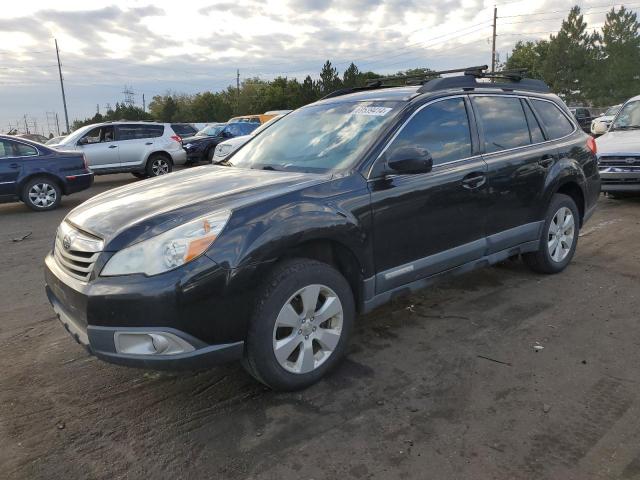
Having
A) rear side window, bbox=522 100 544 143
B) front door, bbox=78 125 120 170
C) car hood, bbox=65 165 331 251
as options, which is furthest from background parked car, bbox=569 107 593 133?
car hood, bbox=65 165 331 251

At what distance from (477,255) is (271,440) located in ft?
Result: 7.55

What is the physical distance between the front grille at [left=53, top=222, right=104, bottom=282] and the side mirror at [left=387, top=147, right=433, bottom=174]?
5.97ft

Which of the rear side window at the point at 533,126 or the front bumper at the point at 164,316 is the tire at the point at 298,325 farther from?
the rear side window at the point at 533,126

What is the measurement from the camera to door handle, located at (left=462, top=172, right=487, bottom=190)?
13.0 ft

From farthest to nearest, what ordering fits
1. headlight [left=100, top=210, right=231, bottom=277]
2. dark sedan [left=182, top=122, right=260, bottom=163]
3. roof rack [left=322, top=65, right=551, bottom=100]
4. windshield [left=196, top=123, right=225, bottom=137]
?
windshield [left=196, top=123, right=225, bottom=137] → dark sedan [left=182, top=122, right=260, bottom=163] → roof rack [left=322, top=65, right=551, bottom=100] → headlight [left=100, top=210, right=231, bottom=277]

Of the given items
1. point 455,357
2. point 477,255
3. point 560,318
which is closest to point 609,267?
point 560,318

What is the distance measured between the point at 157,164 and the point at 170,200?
40.9 feet

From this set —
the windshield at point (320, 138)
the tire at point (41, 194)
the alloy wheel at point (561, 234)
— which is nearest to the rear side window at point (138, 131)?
the tire at point (41, 194)

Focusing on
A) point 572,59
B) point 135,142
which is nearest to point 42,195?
point 135,142

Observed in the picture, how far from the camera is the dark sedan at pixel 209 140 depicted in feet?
61.4

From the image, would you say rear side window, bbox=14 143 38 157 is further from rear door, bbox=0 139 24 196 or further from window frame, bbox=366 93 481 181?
window frame, bbox=366 93 481 181

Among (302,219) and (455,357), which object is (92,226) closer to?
(302,219)

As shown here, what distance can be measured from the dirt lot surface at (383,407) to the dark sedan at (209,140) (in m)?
14.8

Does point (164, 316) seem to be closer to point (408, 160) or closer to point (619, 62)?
point (408, 160)
